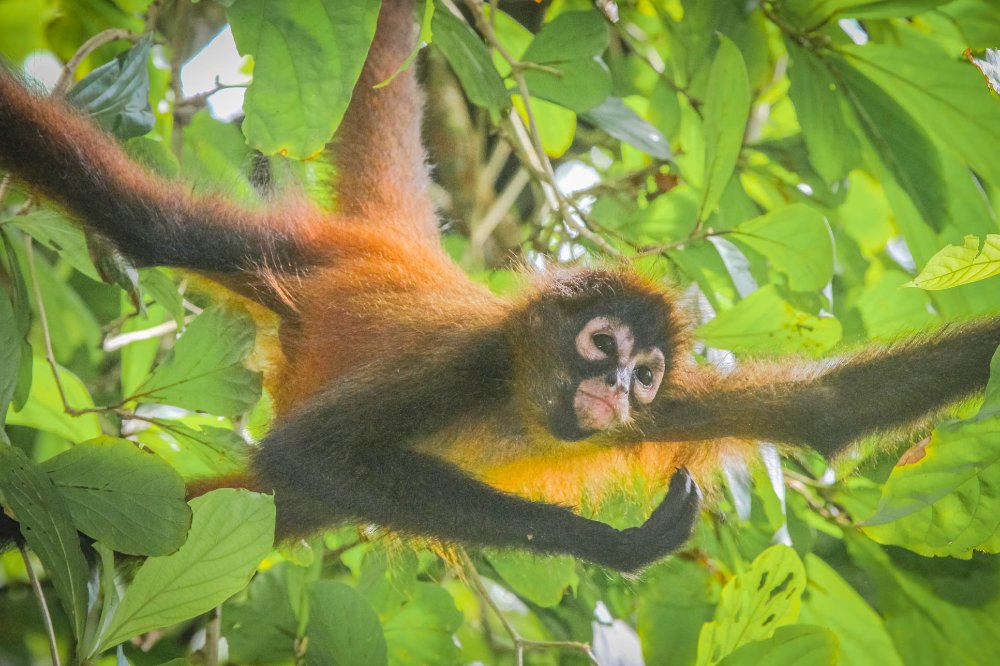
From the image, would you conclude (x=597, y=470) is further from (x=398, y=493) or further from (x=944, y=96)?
(x=944, y=96)

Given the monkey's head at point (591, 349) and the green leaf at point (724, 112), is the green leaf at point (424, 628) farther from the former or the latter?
the green leaf at point (724, 112)

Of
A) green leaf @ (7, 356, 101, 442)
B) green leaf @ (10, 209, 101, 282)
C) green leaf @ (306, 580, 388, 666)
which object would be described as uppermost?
green leaf @ (10, 209, 101, 282)

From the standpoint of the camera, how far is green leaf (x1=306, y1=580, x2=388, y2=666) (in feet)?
4.77

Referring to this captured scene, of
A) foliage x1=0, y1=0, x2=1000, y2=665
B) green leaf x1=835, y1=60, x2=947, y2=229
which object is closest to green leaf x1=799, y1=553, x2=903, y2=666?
foliage x1=0, y1=0, x2=1000, y2=665

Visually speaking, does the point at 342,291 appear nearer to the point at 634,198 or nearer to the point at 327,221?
the point at 327,221

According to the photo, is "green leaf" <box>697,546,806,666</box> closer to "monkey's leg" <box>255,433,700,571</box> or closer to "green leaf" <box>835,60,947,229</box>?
"monkey's leg" <box>255,433,700,571</box>

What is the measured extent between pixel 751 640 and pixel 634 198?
106cm

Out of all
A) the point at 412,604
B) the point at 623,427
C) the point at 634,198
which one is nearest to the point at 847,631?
the point at 623,427

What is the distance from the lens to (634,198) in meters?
2.08

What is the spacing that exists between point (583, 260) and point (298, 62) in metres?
0.77

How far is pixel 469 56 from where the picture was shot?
161 cm

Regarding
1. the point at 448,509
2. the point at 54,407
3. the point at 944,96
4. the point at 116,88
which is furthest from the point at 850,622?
the point at 116,88

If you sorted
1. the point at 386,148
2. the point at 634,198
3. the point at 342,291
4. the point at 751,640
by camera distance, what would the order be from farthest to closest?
1. the point at 634,198
2. the point at 386,148
3. the point at 342,291
4. the point at 751,640

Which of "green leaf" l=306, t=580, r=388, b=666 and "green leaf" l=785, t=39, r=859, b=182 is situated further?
"green leaf" l=785, t=39, r=859, b=182
